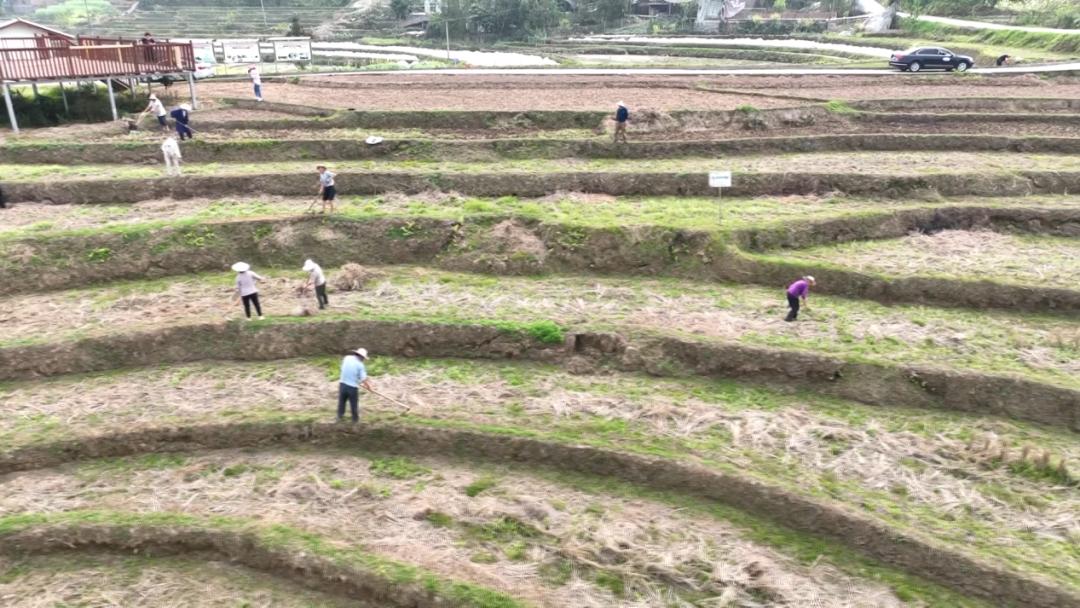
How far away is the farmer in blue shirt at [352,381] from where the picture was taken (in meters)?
12.3

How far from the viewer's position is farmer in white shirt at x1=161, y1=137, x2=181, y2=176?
2178cm

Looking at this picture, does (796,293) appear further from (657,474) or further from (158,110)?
(158,110)

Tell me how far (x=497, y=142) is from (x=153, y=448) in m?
16.2

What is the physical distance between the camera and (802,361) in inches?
560

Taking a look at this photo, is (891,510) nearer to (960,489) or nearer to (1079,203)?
(960,489)

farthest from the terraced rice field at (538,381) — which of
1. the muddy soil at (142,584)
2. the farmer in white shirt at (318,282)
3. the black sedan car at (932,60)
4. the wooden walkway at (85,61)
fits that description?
the black sedan car at (932,60)

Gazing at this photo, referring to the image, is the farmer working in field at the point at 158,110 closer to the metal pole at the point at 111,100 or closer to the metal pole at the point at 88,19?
the metal pole at the point at 111,100

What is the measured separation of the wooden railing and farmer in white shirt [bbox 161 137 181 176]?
720 centimetres

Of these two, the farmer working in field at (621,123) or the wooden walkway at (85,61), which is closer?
the farmer working in field at (621,123)

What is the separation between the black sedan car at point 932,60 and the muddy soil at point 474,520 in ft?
121

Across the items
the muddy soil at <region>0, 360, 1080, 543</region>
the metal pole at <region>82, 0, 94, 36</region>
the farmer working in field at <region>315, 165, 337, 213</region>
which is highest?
the metal pole at <region>82, 0, 94, 36</region>

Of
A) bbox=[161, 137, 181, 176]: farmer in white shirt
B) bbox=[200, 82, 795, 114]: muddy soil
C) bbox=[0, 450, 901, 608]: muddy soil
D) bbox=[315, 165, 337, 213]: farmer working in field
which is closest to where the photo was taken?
bbox=[0, 450, 901, 608]: muddy soil

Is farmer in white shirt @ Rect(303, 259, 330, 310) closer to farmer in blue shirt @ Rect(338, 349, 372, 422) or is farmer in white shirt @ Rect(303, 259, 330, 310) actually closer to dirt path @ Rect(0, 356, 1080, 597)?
dirt path @ Rect(0, 356, 1080, 597)

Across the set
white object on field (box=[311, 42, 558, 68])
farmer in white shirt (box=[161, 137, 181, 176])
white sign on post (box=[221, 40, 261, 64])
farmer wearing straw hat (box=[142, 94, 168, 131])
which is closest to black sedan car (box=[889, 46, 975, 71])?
white object on field (box=[311, 42, 558, 68])
